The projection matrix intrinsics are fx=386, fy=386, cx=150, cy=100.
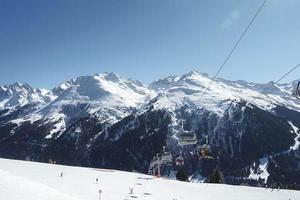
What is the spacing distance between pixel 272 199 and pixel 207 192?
10486mm

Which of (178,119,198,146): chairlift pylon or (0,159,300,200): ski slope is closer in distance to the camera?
(0,159,300,200): ski slope

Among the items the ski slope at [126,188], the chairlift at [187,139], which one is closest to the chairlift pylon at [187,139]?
the chairlift at [187,139]

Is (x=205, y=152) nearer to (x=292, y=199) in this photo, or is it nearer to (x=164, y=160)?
(x=292, y=199)

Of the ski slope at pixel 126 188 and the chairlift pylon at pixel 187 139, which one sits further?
the chairlift pylon at pixel 187 139

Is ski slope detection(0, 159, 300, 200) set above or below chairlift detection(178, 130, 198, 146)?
below

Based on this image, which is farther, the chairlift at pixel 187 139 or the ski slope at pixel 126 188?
the chairlift at pixel 187 139

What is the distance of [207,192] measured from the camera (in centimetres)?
6400

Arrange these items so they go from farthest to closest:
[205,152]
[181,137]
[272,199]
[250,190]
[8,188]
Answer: [250,190], [272,199], [181,137], [205,152], [8,188]

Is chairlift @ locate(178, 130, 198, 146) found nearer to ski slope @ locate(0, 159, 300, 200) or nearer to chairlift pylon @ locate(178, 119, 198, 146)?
chairlift pylon @ locate(178, 119, 198, 146)

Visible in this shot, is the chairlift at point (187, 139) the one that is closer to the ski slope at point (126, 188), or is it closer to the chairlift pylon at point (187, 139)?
the chairlift pylon at point (187, 139)

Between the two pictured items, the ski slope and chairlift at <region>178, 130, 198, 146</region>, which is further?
chairlift at <region>178, 130, 198, 146</region>

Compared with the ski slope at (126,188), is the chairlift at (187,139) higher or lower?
higher

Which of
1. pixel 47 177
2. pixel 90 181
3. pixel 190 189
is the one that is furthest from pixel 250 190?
pixel 47 177

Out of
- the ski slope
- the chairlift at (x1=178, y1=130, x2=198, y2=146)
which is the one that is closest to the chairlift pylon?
the chairlift at (x1=178, y1=130, x2=198, y2=146)
